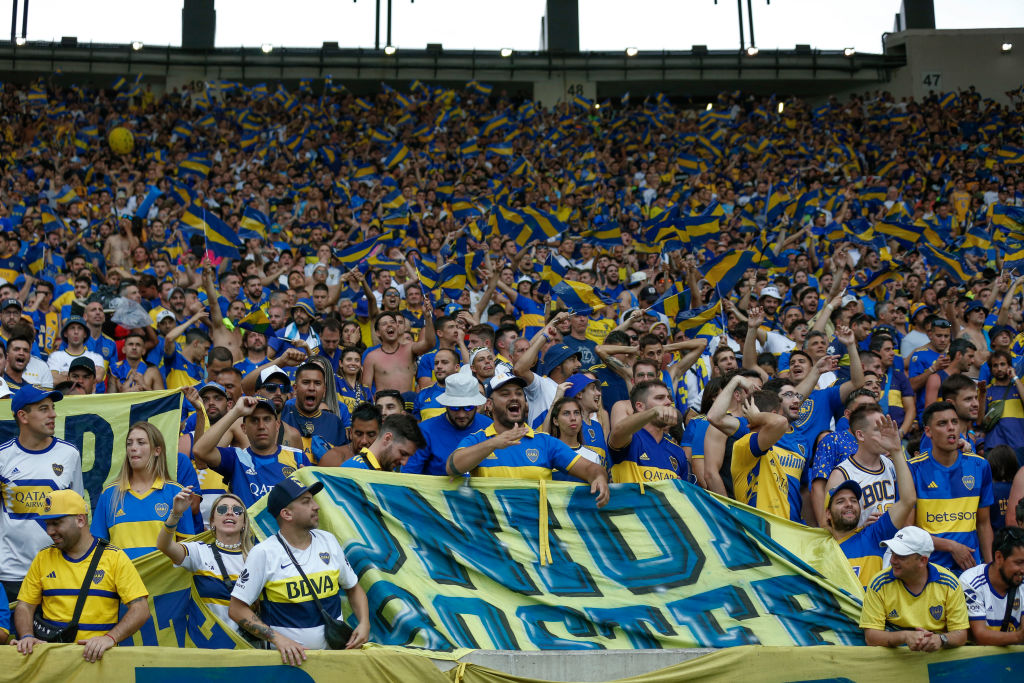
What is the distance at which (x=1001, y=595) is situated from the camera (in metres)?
5.72

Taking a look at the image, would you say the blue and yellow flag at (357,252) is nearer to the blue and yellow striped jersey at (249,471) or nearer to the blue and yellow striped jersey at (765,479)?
the blue and yellow striped jersey at (249,471)

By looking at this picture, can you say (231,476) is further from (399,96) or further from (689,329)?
(399,96)

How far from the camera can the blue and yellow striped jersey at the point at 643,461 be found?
7.23 metres

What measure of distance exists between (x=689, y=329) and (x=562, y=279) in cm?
181

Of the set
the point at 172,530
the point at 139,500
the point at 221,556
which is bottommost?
the point at 221,556

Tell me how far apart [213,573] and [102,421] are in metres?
2.06

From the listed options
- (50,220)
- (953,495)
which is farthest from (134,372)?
(50,220)

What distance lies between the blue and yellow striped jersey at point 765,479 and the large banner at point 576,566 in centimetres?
54

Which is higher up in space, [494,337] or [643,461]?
[494,337]

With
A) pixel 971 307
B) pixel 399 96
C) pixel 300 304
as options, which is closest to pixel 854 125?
pixel 399 96

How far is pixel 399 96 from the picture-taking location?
27.6m

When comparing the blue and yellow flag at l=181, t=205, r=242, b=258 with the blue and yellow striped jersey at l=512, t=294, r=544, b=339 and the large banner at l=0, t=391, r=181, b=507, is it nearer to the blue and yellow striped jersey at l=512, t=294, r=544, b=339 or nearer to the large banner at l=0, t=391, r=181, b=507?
the blue and yellow striped jersey at l=512, t=294, r=544, b=339

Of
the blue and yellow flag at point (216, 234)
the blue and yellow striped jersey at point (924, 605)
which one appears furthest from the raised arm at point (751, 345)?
the blue and yellow flag at point (216, 234)

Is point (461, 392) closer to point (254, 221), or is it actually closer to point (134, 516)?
point (134, 516)
